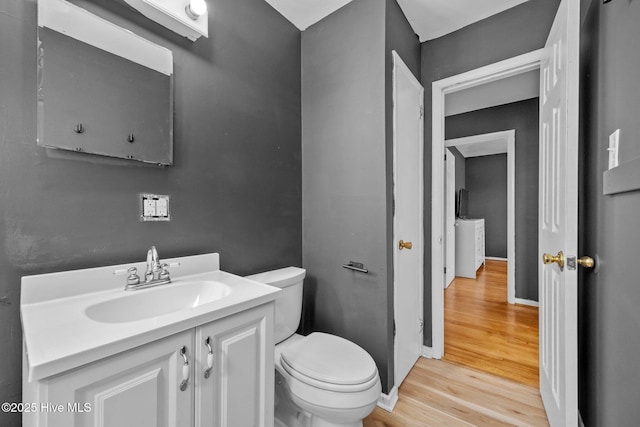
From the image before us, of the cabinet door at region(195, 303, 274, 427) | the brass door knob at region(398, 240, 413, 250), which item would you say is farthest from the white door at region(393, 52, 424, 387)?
the cabinet door at region(195, 303, 274, 427)

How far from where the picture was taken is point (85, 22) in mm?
997

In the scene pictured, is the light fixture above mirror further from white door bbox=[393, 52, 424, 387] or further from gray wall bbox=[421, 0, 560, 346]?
gray wall bbox=[421, 0, 560, 346]

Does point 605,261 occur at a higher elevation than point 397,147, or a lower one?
lower

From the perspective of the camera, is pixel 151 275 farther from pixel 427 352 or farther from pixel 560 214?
pixel 427 352

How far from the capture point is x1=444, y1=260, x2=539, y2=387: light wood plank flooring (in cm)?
194

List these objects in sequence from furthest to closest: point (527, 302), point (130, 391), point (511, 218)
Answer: point (511, 218) < point (527, 302) < point (130, 391)

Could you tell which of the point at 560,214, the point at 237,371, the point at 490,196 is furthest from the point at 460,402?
the point at 490,196

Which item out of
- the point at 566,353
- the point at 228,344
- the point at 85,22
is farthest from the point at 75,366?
the point at 566,353

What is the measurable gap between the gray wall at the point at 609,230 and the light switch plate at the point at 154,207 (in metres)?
1.63

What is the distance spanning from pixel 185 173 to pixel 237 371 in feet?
2.92

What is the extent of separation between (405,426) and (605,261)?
1.19m

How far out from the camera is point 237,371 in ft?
2.95

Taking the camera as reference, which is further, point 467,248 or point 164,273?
point 467,248

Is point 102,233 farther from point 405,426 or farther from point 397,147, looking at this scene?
point 405,426
